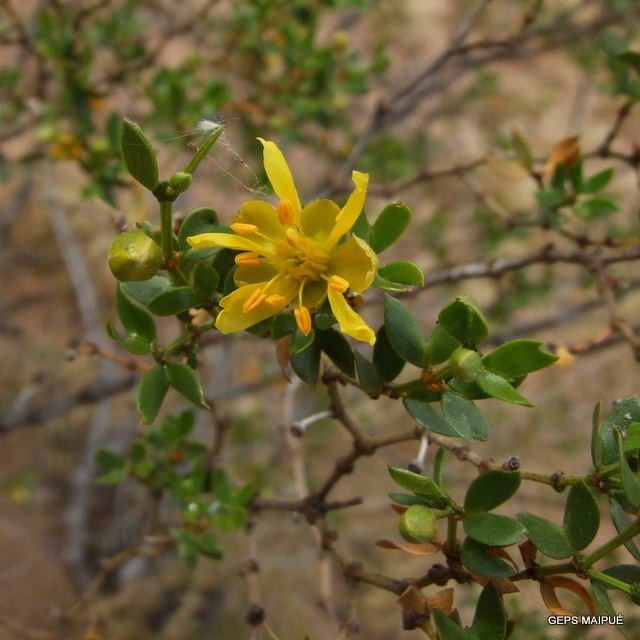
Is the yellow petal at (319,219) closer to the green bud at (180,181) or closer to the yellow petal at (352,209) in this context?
the yellow petal at (352,209)

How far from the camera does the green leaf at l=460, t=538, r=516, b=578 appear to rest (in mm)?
711

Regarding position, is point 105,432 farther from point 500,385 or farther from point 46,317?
point 500,385

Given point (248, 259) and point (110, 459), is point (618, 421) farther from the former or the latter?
point (110, 459)

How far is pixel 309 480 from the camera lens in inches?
115

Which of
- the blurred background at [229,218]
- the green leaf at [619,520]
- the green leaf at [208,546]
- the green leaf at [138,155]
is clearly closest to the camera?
the green leaf at [138,155]

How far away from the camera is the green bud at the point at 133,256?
25.3 inches

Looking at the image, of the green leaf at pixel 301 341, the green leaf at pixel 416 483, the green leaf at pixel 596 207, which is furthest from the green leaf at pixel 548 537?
the green leaf at pixel 596 207

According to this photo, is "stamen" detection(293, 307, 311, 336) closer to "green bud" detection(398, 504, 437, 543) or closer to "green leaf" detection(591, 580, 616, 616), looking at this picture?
"green bud" detection(398, 504, 437, 543)

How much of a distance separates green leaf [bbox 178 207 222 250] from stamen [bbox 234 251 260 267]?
0.18 ft

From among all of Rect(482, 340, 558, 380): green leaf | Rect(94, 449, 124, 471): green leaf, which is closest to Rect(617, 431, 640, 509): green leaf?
Rect(482, 340, 558, 380): green leaf

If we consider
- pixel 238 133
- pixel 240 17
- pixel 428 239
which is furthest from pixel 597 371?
pixel 240 17

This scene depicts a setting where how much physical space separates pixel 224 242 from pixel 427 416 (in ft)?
0.97

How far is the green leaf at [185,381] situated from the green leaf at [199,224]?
0.14 meters

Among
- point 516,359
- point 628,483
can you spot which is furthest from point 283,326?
point 628,483
